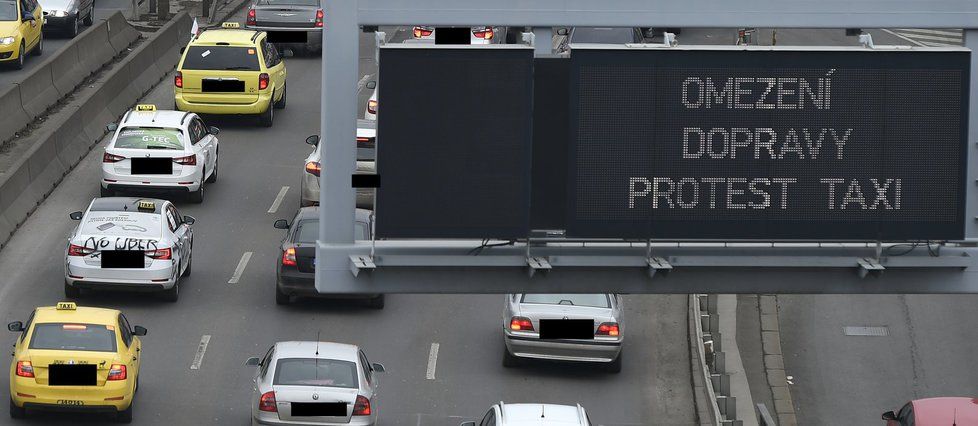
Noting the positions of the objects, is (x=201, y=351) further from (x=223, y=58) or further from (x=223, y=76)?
(x=223, y=58)

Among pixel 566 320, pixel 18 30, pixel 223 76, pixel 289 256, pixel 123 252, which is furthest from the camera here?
pixel 18 30

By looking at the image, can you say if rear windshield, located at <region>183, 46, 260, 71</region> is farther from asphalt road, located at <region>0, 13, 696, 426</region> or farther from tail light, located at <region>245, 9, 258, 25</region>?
tail light, located at <region>245, 9, 258, 25</region>

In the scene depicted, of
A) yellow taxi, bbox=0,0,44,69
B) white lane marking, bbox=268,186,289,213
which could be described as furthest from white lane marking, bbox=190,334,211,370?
yellow taxi, bbox=0,0,44,69

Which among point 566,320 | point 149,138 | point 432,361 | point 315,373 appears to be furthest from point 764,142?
point 149,138

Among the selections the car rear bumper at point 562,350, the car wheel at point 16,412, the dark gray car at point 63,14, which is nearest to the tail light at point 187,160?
the car rear bumper at point 562,350

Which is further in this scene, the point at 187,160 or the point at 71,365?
the point at 187,160

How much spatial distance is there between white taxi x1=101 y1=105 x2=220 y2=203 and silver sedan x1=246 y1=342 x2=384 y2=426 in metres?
9.64

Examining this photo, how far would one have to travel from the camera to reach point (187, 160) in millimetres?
31969

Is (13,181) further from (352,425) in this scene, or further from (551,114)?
(551,114)

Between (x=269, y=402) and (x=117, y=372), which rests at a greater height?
(x=117, y=372)

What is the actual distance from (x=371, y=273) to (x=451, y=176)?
1.09m

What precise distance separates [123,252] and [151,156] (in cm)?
488

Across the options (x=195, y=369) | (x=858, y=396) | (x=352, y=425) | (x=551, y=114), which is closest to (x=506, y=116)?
(x=551, y=114)

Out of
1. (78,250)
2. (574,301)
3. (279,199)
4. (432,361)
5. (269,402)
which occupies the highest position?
(78,250)
